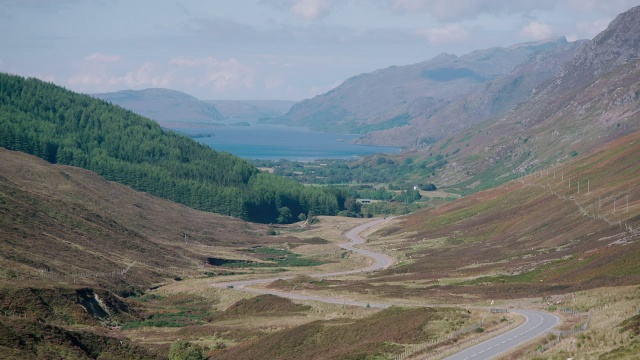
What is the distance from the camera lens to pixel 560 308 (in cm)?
8412

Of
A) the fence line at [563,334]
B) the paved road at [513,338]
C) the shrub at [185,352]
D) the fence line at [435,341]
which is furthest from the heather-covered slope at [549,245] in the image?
the shrub at [185,352]

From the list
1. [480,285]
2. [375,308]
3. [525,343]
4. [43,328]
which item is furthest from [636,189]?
[43,328]

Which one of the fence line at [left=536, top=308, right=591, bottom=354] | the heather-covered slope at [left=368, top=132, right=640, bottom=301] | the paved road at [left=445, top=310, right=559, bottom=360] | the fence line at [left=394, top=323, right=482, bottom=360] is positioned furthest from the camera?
the heather-covered slope at [left=368, top=132, right=640, bottom=301]

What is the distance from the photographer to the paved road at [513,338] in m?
61.6

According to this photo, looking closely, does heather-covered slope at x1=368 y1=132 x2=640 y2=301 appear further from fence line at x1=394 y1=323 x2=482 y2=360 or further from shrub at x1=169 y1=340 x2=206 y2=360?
shrub at x1=169 y1=340 x2=206 y2=360

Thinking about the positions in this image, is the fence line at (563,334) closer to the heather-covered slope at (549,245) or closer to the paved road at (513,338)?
the paved road at (513,338)

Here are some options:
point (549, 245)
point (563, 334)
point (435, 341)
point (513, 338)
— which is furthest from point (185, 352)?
point (549, 245)

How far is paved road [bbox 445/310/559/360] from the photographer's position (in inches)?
2425

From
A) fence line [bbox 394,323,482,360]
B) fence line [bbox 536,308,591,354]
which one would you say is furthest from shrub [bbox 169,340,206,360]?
fence line [bbox 536,308,591,354]

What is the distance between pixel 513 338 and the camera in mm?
67688

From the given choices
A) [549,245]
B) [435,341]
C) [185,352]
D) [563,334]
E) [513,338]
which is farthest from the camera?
[549,245]

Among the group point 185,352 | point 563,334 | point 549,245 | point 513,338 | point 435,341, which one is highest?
point 563,334

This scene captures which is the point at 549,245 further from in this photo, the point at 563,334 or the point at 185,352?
the point at 185,352

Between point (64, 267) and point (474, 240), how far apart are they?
8894 centimetres
